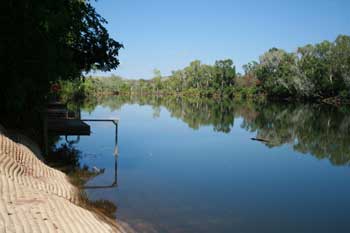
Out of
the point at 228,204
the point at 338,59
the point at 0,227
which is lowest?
the point at 228,204

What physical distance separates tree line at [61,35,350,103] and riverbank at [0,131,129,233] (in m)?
74.9

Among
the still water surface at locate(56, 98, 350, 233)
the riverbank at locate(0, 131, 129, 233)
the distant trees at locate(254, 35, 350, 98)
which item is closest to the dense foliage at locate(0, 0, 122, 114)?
the riverbank at locate(0, 131, 129, 233)

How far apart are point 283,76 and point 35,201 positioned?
85.6 m

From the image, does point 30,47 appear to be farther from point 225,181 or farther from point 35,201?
point 225,181

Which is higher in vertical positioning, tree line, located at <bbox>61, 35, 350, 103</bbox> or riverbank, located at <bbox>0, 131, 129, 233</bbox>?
tree line, located at <bbox>61, 35, 350, 103</bbox>

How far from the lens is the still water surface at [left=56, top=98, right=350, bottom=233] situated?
1136cm

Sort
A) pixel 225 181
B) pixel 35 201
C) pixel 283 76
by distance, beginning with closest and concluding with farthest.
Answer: pixel 35 201 < pixel 225 181 < pixel 283 76

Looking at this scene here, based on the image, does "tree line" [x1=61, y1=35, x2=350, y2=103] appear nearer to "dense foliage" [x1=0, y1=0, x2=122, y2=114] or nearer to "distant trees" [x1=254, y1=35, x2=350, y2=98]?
"distant trees" [x1=254, y1=35, x2=350, y2=98]

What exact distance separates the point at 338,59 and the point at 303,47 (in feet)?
35.3

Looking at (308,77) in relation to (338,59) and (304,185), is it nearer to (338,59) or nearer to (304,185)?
(338,59)

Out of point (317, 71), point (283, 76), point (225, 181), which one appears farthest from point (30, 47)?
point (283, 76)

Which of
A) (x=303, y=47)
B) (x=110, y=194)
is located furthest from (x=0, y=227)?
(x=303, y=47)

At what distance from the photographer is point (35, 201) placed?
8.32 meters

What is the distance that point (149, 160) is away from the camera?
20578mm
